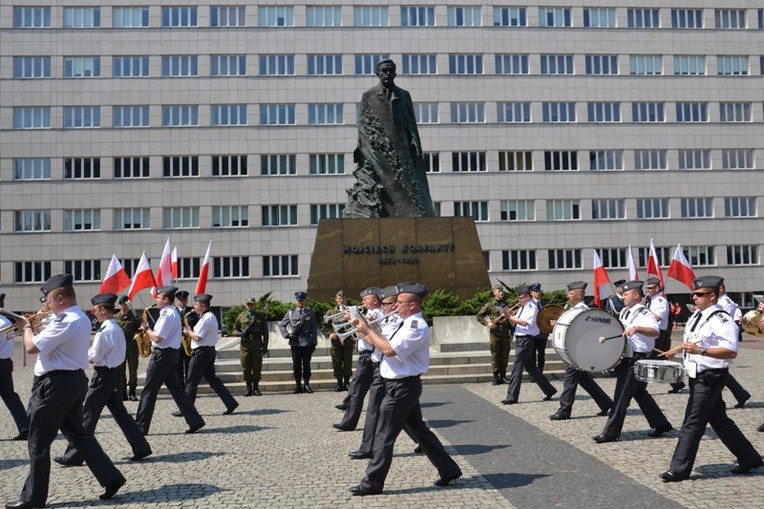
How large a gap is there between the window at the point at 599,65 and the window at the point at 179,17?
26282 millimetres

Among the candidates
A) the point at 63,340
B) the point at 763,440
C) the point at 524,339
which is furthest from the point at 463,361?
the point at 63,340

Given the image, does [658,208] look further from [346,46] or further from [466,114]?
[346,46]

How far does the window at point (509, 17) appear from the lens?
57.1m

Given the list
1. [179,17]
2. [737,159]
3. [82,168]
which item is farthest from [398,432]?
[737,159]

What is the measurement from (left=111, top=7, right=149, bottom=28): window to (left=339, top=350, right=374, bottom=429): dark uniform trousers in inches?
1929

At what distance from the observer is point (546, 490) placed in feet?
25.0

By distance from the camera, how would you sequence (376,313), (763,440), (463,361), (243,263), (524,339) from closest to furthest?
(763,440) → (376,313) → (524,339) → (463,361) → (243,263)

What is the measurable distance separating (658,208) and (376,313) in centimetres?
4970

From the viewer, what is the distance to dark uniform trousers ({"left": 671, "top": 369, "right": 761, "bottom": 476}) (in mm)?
7836

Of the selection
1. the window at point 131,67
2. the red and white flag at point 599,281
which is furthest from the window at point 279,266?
the red and white flag at point 599,281

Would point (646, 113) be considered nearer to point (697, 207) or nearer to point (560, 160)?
point (560, 160)

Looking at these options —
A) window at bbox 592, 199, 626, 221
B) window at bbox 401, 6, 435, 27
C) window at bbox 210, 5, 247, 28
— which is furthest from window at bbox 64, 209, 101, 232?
window at bbox 592, 199, 626, 221

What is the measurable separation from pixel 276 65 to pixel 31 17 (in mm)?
16192

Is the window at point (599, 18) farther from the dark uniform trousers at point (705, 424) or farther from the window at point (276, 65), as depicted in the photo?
the dark uniform trousers at point (705, 424)
